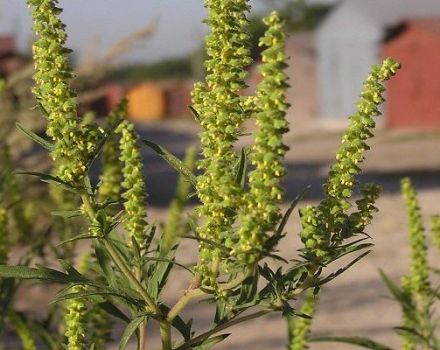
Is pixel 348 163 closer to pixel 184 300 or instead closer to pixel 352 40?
pixel 184 300

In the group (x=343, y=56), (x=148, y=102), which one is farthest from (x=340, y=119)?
(x=148, y=102)

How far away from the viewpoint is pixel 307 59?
3294 centimetres

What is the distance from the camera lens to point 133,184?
1.50 meters

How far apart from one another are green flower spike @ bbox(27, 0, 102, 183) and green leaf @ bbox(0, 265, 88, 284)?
136 millimetres

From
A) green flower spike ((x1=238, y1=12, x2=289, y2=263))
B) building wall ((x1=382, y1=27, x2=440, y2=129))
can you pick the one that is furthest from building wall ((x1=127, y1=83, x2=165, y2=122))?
green flower spike ((x1=238, y1=12, x2=289, y2=263))

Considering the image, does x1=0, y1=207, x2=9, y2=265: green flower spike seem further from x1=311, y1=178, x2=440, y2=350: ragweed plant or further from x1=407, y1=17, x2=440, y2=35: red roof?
x1=407, y1=17, x2=440, y2=35: red roof

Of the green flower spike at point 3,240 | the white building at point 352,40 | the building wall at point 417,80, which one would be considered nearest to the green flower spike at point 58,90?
the green flower spike at point 3,240

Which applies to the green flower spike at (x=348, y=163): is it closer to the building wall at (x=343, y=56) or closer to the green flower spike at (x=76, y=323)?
the green flower spike at (x=76, y=323)

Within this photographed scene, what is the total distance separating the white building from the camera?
2689 centimetres

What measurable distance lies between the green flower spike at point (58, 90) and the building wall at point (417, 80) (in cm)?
2448

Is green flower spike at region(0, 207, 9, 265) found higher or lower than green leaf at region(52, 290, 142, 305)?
higher

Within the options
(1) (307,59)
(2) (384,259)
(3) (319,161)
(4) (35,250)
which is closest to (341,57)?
(1) (307,59)

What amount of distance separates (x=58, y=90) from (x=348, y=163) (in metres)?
0.41

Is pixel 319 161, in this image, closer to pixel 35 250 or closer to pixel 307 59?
pixel 307 59
